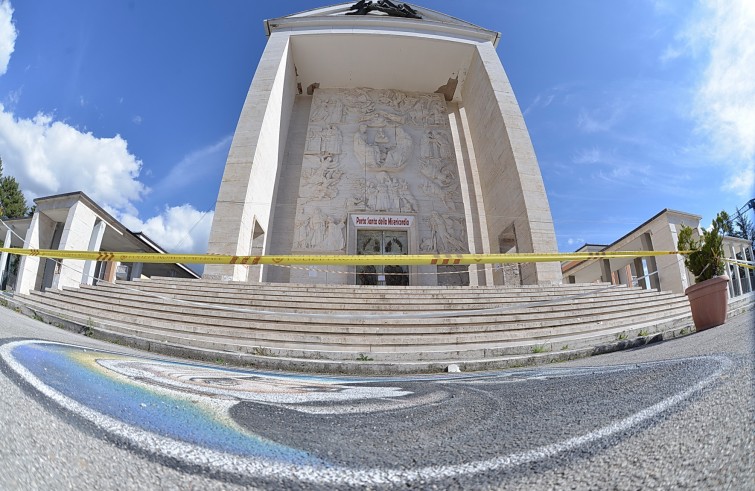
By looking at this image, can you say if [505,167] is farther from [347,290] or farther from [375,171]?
[347,290]

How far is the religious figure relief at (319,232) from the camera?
1417cm

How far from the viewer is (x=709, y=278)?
15.9 feet

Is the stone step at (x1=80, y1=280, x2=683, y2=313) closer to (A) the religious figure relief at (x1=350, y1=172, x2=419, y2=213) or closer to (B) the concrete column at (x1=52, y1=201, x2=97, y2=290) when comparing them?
(B) the concrete column at (x1=52, y1=201, x2=97, y2=290)

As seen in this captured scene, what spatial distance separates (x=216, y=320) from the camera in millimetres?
5598

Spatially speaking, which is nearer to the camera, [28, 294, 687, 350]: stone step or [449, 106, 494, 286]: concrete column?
[28, 294, 687, 350]: stone step

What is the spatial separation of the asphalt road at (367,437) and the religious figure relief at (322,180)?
13722 millimetres

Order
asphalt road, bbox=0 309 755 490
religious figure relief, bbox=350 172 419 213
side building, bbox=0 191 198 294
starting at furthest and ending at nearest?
religious figure relief, bbox=350 172 419 213
side building, bbox=0 191 198 294
asphalt road, bbox=0 309 755 490

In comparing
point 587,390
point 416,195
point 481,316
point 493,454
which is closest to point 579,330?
point 481,316

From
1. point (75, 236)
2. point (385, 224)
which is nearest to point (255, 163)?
point (385, 224)

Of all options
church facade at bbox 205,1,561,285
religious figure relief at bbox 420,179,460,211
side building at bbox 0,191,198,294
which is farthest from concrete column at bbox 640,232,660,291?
side building at bbox 0,191,198,294

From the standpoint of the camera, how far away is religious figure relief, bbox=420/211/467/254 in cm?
1455

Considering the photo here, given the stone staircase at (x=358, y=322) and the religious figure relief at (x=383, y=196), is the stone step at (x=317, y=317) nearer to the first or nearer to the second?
the stone staircase at (x=358, y=322)

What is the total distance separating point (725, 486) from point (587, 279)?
76.7 feet

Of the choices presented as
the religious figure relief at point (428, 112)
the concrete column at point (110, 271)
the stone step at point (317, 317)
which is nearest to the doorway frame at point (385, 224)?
the religious figure relief at point (428, 112)
